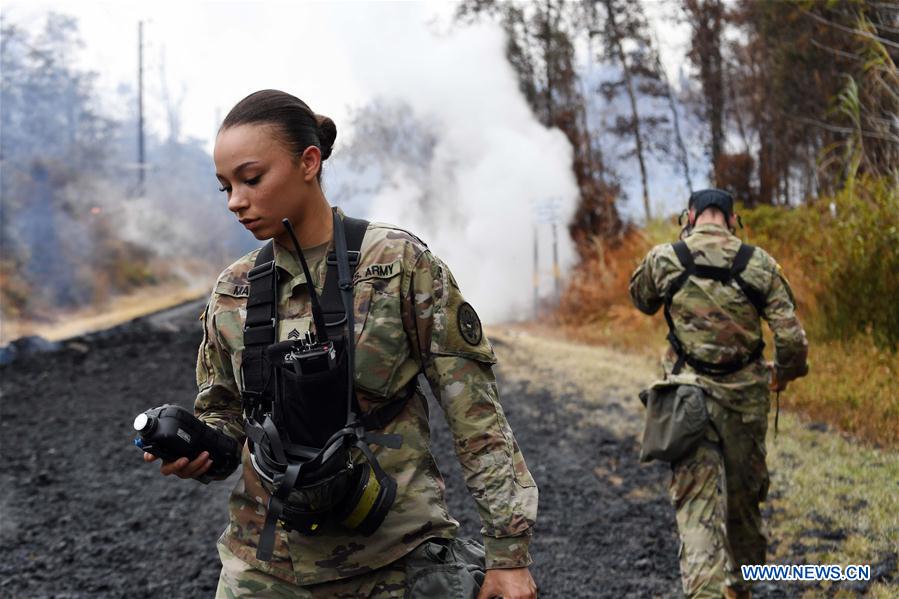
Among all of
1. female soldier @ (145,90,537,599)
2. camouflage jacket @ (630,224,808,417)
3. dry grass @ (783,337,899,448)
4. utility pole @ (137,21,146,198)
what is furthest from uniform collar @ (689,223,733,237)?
utility pole @ (137,21,146,198)

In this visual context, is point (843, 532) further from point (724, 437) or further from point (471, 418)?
point (471, 418)

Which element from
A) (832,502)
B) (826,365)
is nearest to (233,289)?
(832,502)

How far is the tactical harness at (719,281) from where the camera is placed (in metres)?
4.31

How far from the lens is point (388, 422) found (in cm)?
221

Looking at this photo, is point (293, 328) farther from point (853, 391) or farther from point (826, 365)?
point (826, 365)

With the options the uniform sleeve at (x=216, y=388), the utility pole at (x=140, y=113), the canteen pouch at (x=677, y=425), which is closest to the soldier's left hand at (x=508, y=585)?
the uniform sleeve at (x=216, y=388)

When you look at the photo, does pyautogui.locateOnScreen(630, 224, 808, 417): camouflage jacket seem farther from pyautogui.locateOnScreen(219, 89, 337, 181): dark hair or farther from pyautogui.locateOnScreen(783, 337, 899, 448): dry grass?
pyautogui.locateOnScreen(783, 337, 899, 448): dry grass

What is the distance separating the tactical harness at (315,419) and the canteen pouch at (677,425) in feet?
7.44

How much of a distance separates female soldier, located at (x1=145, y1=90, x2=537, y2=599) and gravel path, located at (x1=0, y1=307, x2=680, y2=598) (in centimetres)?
278

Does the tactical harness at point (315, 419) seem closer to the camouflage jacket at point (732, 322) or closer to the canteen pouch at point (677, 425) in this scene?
the canteen pouch at point (677, 425)

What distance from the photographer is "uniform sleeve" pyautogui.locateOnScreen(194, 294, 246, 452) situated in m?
2.40

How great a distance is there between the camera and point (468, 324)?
2250 mm

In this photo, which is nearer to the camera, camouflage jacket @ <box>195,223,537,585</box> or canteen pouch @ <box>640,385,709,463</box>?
camouflage jacket @ <box>195,223,537,585</box>

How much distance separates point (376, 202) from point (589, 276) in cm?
936
